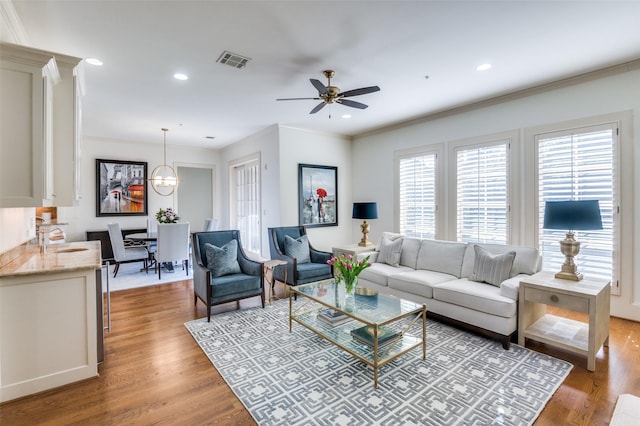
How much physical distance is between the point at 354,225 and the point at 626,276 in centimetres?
417

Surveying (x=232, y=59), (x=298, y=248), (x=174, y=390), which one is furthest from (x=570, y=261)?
(x=232, y=59)

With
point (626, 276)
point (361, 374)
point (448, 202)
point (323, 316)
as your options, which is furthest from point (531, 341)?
point (448, 202)

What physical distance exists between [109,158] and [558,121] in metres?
8.18

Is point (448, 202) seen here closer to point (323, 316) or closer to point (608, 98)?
point (608, 98)

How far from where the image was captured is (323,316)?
3.00 m

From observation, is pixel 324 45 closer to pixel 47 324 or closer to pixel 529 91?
pixel 529 91

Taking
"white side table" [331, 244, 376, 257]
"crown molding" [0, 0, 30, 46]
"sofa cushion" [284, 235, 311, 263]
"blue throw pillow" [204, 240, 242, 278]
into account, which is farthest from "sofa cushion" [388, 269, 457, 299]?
"crown molding" [0, 0, 30, 46]

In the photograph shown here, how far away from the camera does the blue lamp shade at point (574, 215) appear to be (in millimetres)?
2721

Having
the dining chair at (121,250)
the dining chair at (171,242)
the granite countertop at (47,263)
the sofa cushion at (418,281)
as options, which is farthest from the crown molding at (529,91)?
the dining chair at (121,250)

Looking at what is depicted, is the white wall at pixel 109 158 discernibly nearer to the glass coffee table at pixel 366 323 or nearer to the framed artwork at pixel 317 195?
the framed artwork at pixel 317 195

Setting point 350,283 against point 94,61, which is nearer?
point 350,283

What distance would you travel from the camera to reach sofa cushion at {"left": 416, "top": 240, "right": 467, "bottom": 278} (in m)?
3.74

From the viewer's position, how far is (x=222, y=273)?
12.5 ft

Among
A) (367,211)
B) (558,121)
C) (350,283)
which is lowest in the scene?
(350,283)
